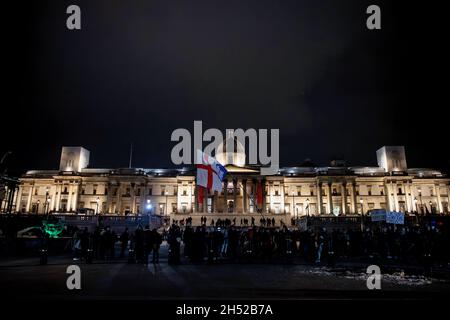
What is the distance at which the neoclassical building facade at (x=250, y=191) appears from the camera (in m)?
74.1

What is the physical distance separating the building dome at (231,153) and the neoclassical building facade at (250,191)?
383 cm

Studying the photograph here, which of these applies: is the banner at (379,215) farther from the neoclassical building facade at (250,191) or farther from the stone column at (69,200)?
the stone column at (69,200)

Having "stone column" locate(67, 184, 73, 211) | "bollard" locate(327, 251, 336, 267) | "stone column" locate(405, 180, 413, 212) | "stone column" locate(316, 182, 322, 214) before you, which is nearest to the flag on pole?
"stone column" locate(316, 182, 322, 214)

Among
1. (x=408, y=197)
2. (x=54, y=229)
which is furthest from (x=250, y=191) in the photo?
(x=54, y=229)

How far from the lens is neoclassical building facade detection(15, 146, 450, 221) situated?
74.1m

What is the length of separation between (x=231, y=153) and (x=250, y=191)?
13.9m

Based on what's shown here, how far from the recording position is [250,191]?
7244cm

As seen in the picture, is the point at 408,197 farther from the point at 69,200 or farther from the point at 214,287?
the point at 69,200

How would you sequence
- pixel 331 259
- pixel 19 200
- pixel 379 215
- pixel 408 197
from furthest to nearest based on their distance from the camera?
1. pixel 19 200
2. pixel 408 197
3. pixel 379 215
4. pixel 331 259

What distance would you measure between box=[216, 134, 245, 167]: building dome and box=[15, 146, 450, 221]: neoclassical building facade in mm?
3830

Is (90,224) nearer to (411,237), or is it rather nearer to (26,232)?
(26,232)

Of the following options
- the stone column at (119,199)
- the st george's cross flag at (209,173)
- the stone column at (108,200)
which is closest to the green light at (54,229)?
the st george's cross flag at (209,173)
